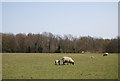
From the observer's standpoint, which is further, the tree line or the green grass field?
the tree line

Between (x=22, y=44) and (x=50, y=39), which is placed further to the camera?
(x=50, y=39)

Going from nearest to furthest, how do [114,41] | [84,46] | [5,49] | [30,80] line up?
1. [30,80]
2. [5,49]
3. [114,41]
4. [84,46]

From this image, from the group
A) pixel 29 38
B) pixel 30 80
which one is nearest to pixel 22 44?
pixel 29 38

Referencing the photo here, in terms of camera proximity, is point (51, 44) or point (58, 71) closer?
point (58, 71)

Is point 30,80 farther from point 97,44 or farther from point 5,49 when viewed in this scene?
point 97,44

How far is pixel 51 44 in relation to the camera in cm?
10950

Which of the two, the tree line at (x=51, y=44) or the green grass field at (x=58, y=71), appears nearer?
the green grass field at (x=58, y=71)

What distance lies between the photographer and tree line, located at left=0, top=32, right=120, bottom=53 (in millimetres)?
99700

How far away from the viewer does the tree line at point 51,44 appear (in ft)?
327

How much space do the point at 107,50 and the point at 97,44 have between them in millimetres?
11575

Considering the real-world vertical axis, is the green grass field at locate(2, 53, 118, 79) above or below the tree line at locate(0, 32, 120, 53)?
below

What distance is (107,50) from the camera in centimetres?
10325

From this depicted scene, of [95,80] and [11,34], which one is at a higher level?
[11,34]

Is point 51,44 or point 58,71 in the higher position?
point 51,44
